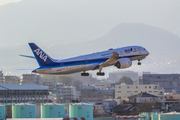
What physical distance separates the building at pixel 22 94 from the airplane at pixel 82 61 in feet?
264

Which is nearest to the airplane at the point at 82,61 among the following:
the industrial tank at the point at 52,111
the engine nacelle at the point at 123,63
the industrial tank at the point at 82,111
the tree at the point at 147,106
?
the engine nacelle at the point at 123,63

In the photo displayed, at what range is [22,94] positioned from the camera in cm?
16462

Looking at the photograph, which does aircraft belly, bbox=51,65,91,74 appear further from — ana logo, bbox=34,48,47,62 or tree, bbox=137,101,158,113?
tree, bbox=137,101,158,113

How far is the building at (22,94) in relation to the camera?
16100 centimetres

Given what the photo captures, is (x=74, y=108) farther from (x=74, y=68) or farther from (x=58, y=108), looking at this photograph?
(x=74, y=68)

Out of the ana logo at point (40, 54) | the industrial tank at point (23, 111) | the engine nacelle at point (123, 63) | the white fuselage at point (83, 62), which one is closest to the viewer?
the ana logo at point (40, 54)

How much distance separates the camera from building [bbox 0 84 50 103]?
16100 cm

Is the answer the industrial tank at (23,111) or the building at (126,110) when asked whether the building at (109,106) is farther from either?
the industrial tank at (23,111)

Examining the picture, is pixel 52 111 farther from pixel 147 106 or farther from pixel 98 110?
pixel 147 106

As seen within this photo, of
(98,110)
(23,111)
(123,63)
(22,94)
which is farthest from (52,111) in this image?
(22,94)

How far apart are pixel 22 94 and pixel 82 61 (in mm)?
86924

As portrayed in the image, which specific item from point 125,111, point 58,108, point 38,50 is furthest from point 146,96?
point 38,50

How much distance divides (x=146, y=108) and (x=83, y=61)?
6843 cm

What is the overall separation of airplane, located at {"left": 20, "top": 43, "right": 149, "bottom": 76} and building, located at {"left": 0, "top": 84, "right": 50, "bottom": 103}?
264 feet
